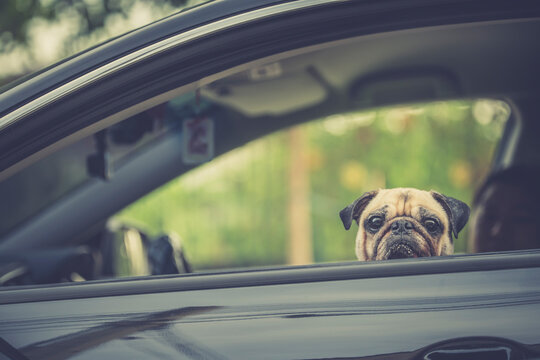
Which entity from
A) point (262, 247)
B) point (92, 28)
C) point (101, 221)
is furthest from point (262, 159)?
point (101, 221)

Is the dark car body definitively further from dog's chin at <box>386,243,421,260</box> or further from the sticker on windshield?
the sticker on windshield

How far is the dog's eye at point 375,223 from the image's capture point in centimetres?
131

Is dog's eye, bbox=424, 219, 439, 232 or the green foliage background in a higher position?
the green foliage background

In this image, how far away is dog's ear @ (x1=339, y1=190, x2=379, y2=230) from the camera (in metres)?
1.34

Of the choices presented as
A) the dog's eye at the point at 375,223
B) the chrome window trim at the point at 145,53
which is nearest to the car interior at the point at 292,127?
the chrome window trim at the point at 145,53

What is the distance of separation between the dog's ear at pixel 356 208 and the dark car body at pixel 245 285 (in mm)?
166

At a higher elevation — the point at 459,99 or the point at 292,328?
the point at 459,99

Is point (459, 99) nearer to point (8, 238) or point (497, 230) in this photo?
point (497, 230)

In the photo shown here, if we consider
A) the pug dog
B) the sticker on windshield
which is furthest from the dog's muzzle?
the sticker on windshield

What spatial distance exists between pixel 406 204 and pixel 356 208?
122 mm

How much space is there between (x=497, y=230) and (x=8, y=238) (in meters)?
2.03

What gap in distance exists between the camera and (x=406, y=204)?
1302 mm

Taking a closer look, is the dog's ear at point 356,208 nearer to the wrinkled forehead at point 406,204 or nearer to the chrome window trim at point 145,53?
the wrinkled forehead at point 406,204

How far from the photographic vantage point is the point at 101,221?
238 centimetres
